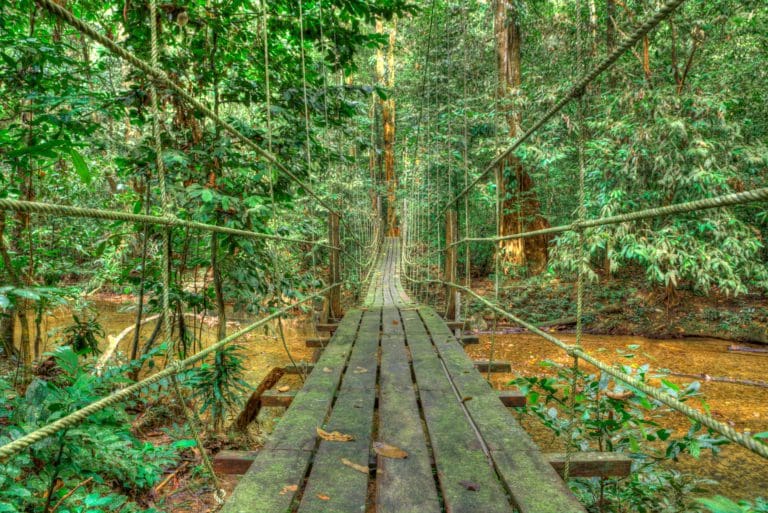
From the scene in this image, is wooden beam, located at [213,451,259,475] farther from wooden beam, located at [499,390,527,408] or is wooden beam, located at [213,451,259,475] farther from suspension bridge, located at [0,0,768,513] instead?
wooden beam, located at [499,390,527,408]

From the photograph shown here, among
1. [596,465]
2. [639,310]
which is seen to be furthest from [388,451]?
[639,310]

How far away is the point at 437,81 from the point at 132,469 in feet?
18.4

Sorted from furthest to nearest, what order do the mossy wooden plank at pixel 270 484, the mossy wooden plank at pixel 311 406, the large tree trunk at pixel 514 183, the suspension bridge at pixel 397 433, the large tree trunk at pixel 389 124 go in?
the large tree trunk at pixel 389 124, the large tree trunk at pixel 514 183, the mossy wooden plank at pixel 311 406, the mossy wooden plank at pixel 270 484, the suspension bridge at pixel 397 433

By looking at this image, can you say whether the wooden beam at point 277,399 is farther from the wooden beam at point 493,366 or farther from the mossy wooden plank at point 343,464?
the wooden beam at point 493,366

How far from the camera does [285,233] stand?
224 centimetres

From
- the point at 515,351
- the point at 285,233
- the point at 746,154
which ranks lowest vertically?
the point at 515,351

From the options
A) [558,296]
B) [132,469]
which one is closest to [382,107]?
[558,296]

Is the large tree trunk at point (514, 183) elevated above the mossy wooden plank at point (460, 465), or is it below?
above

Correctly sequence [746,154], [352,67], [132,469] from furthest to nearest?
[746,154] < [352,67] < [132,469]

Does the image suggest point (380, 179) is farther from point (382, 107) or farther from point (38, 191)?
point (38, 191)

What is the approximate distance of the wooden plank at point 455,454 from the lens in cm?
75

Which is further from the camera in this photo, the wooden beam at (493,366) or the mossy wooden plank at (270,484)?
the wooden beam at (493,366)

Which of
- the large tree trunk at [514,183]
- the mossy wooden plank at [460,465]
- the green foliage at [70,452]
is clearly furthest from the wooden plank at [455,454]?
the large tree trunk at [514,183]

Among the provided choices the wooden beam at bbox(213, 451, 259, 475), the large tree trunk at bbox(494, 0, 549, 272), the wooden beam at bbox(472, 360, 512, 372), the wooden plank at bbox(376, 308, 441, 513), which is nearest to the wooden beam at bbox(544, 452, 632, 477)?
the wooden plank at bbox(376, 308, 441, 513)
